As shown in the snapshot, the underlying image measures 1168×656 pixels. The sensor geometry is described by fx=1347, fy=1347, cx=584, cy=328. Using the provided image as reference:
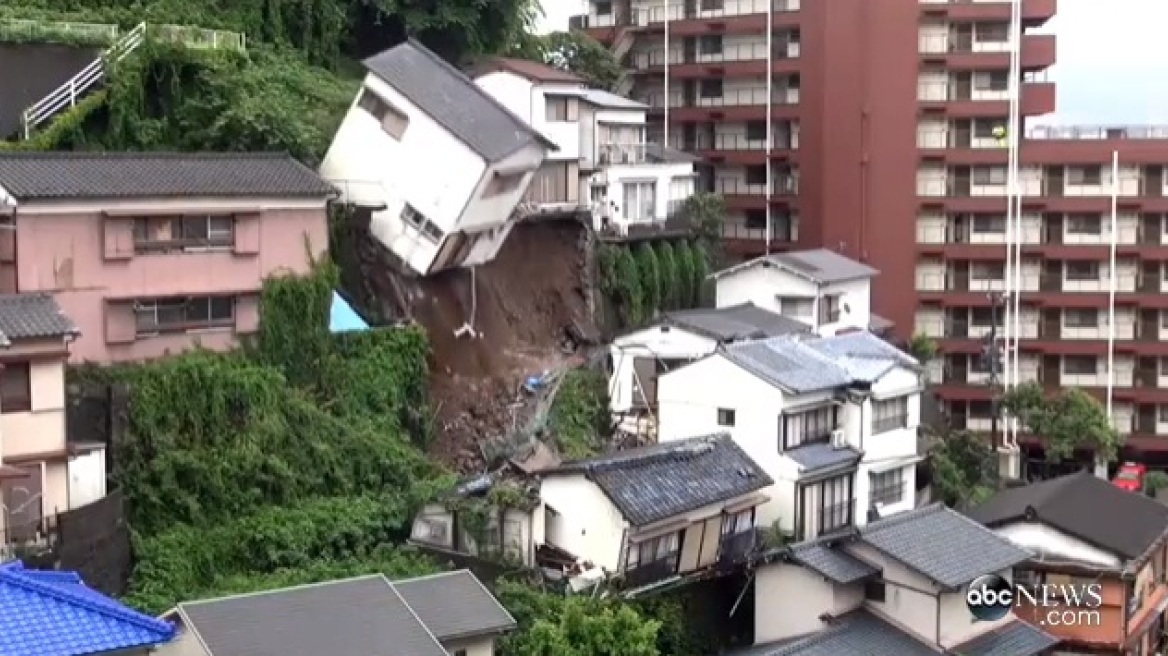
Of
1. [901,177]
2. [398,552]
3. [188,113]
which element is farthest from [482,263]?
[901,177]

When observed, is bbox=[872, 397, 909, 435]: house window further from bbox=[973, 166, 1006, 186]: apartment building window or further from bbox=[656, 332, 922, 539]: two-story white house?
bbox=[973, 166, 1006, 186]: apartment building window

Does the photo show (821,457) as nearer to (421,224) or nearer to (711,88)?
(421,224)

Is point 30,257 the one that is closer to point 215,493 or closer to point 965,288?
point 215,493

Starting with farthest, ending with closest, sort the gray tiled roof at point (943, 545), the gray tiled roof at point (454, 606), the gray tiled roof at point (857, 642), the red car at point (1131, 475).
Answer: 1. the red car at point (1131, 475)
2. the gray tiled roof at point (943, 545)
3. the gray tiled roof at point (857, 642)
4. the gray tiled roof at point (454, 606)

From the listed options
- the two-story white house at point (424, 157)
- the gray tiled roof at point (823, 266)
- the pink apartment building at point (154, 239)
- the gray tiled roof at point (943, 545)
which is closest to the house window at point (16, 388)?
the pink apartment building at point (154, 239)

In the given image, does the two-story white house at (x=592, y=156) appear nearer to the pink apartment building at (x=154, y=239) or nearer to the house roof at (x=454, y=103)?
the house roof at (x=454, y=103)

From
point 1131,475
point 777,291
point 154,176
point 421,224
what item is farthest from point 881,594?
point 1131,475
